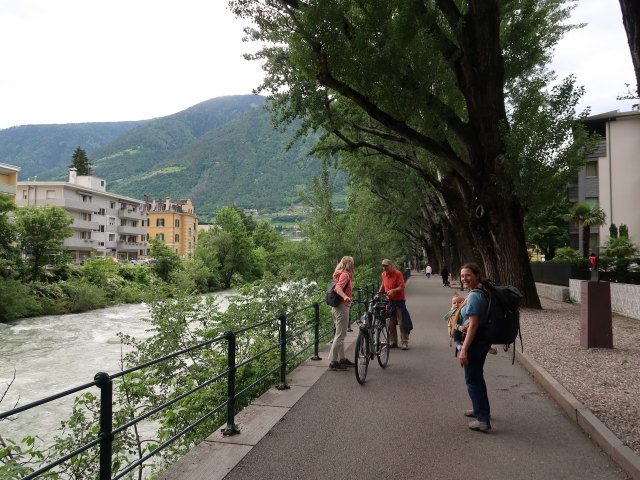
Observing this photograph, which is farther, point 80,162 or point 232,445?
point 80,162

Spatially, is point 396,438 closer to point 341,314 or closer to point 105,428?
point 105,428

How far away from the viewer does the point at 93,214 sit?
274ft

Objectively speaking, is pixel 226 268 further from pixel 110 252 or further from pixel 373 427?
pixel 373 427

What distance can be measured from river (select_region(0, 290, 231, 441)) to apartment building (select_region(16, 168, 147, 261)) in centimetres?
3589

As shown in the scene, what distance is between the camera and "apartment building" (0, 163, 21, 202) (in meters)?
55.5

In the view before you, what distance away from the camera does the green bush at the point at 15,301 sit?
3300cm

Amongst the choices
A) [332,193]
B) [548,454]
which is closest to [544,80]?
[332,193]

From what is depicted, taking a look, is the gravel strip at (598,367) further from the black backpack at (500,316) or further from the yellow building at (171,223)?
the yellow building at (171,223)

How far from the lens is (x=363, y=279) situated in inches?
846

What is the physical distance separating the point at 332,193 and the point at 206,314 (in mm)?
15295

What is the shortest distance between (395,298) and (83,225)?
252ft

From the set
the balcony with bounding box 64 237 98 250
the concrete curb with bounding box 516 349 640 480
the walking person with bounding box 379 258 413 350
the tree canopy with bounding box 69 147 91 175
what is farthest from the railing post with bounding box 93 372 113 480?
the tree canopy with bounding box 69 147 91 175

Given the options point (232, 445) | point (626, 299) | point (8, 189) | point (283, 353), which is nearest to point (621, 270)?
point (626, 299)

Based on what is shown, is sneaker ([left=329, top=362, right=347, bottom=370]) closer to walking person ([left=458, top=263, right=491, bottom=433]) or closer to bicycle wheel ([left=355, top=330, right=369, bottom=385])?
bicycle wheel ([left=355, top=330, right=369, bottom=385])
